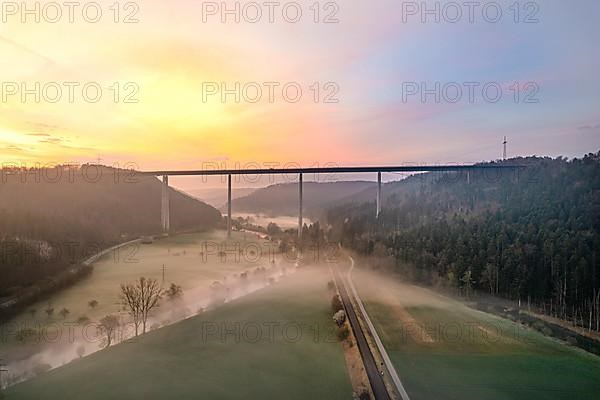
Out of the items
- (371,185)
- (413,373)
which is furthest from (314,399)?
(371,185)

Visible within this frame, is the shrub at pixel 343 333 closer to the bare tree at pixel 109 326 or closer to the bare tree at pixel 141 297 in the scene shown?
the bare tree at pixel 141 297

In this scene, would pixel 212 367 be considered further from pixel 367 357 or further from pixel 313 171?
pixel 313 171

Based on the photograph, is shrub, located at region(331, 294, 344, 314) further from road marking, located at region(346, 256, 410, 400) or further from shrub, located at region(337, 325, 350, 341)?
shrub, located at region(337, 325, 350, 341)

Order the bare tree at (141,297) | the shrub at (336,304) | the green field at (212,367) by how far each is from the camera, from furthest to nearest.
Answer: the shrub at (336,304)
the bare tree at (141,297)
the green field at (212,367)

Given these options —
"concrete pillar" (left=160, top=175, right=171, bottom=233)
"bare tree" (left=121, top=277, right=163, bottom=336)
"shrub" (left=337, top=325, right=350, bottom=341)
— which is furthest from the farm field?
"shrub" (left=337, top=325, right=350, bottom=341)

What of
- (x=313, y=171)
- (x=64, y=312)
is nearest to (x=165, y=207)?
(x=313, y=171)

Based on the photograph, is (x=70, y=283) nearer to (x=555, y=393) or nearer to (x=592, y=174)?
(x=555, y=393)

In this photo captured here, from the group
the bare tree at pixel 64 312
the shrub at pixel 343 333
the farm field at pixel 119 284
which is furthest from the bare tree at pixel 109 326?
the shrub at pixel 343 333

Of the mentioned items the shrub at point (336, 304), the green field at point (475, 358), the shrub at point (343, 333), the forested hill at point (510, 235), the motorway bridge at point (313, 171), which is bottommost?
the green field at point (475, 358)
